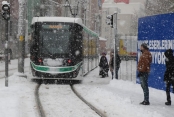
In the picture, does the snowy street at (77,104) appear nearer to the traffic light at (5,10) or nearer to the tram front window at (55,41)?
the traffic light at (5,10)

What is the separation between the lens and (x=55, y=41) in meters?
18.1

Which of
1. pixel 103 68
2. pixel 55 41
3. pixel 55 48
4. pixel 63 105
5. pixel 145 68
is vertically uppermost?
pixel 55 41

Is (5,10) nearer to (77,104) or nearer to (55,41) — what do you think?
(55,41)

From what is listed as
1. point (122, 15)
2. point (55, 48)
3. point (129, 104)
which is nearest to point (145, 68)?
point (129, 104)

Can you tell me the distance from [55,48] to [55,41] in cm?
32

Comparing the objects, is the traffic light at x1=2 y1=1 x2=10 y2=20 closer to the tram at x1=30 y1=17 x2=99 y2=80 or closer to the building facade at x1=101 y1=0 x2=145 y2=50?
the tram at x1=30 y1=17 x2=99 y2=80

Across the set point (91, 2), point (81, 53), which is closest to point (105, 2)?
point (91, 2)

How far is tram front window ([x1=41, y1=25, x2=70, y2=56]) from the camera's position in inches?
711

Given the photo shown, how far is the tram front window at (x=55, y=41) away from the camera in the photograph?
18.1 m

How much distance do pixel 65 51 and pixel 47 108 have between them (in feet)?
24.8

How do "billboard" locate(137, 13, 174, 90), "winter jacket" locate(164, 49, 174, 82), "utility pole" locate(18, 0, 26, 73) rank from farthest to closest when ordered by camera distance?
"utility pole" locate(18, 0, 26, 73)
"billboard" locate(137, 13, 174, 90)
"winter jacket" locate(164, 49, 174, 82)

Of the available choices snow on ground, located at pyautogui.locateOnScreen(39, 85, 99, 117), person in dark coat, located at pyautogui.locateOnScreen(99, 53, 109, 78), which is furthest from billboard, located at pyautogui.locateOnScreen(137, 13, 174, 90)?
person in dark coat, located at pyautogui.locateOnScreen(99, 53, 109, 78)

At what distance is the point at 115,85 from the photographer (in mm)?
16875

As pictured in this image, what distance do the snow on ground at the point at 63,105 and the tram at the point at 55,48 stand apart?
3.18m
